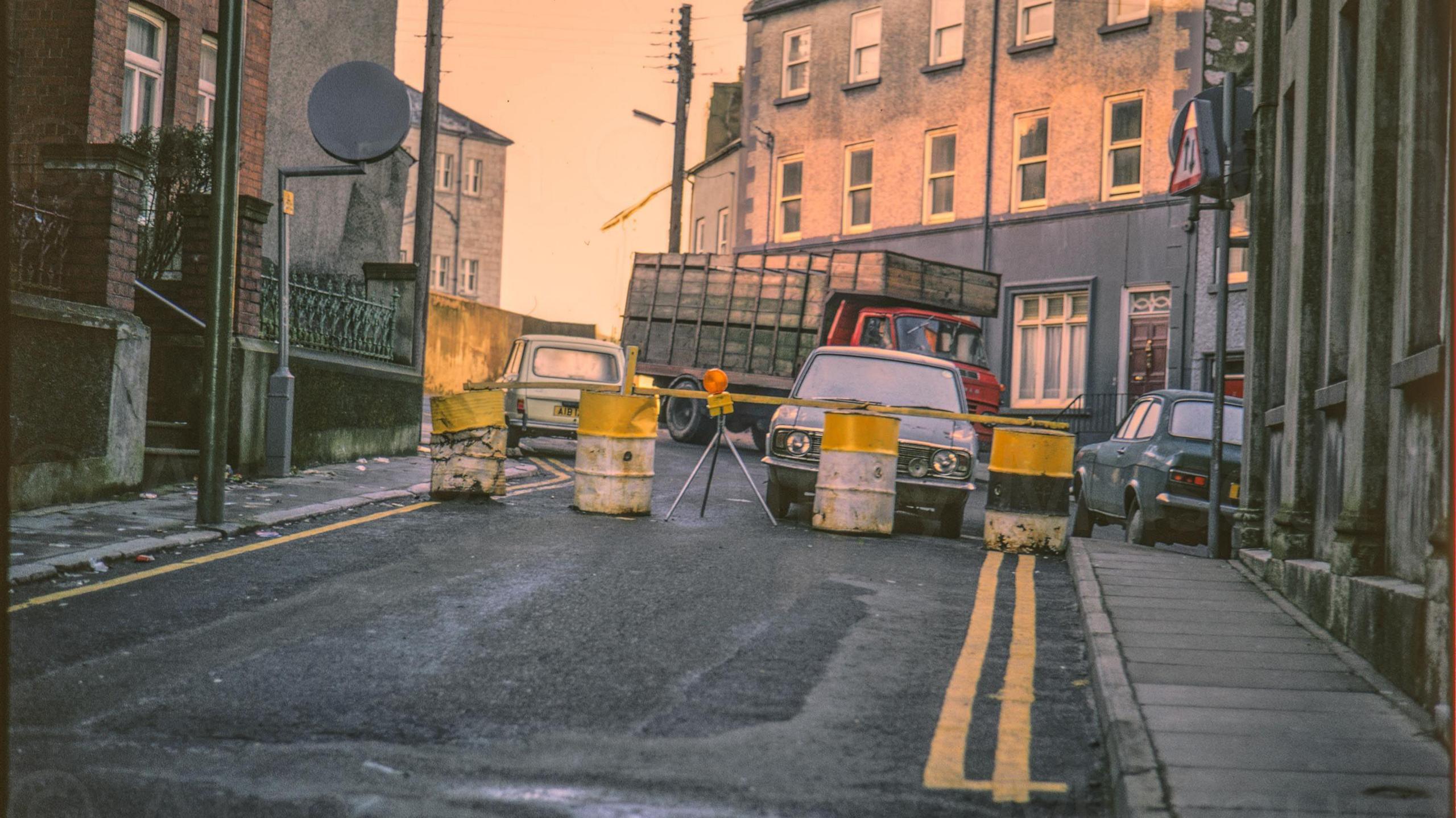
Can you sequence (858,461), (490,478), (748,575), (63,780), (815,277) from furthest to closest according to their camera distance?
(815,277)
(490,478)
(858,461)
(748,575)
(63,780)

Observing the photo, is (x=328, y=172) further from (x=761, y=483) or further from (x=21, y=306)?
(x=761, y=483)

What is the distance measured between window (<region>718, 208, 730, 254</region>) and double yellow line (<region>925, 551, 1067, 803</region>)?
1343 inches

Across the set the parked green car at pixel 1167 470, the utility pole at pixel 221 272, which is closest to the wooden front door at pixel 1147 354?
the parked green car at pixel 1167 470

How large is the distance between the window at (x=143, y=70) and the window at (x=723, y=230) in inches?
975

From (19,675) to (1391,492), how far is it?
6.38m

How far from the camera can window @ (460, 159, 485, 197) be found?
6656cm

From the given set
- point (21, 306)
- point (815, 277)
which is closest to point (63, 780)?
point (21, 306)

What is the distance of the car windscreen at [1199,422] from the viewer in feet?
43.3

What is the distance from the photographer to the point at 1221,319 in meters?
11.7

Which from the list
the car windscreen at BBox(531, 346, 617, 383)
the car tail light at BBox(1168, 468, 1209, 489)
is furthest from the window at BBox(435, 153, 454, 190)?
A: the car tail light at BBox(1168, 468, 1209, 489)

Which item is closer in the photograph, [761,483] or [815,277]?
[761,483]

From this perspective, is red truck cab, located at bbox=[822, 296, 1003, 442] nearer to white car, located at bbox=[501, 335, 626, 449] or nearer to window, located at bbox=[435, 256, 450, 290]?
white car, located at bbox=[501, 335, 626, 449]

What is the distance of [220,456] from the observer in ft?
34.2

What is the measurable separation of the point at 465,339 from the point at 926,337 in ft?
78.1
